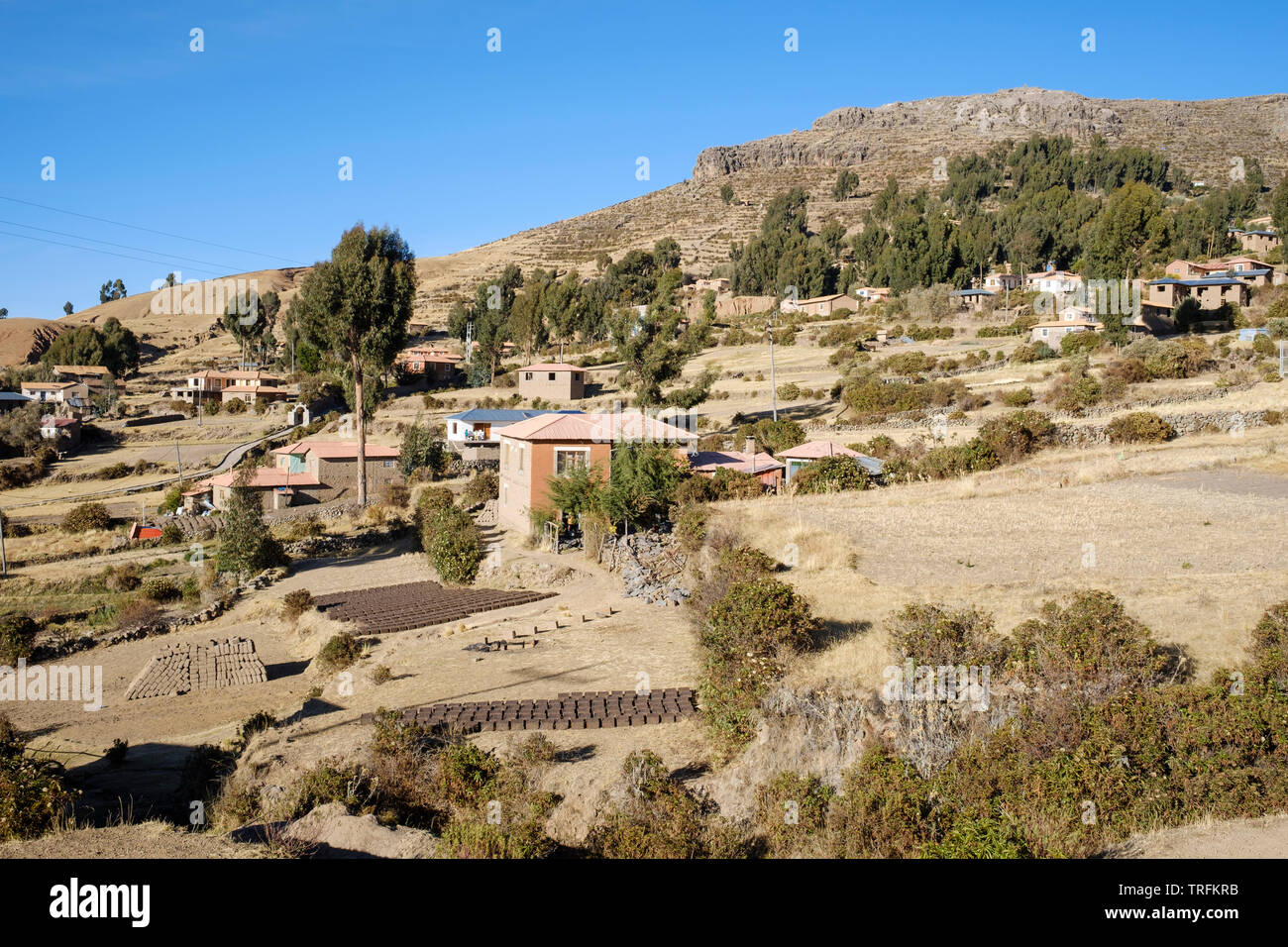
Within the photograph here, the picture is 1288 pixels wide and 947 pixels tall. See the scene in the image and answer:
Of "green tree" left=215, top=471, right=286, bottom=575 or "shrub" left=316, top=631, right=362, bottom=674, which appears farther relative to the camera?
"green tree" left=215, top=471, right=286, bottom=575

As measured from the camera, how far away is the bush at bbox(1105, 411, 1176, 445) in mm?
29188

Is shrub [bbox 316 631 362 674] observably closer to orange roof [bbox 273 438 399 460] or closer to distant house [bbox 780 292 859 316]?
orange roof [bbox 273 438 399 460]

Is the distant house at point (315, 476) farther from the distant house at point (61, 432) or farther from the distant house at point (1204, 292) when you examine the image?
the distant house at point (1204, 292)

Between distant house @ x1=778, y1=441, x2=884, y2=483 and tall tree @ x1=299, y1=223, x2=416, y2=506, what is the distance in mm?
20038

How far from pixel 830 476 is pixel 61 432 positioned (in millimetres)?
56484

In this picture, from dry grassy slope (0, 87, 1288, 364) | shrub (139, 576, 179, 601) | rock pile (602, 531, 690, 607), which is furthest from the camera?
dry grassy slope (0, 87, 1288, 364)

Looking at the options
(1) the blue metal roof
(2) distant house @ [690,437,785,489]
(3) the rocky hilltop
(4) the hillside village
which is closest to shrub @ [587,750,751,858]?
(4) the hillside village

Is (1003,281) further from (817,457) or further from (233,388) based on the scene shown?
(233,388)

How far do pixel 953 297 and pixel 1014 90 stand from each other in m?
157

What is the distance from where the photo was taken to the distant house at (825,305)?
7869 cm

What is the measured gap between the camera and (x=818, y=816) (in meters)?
8.95

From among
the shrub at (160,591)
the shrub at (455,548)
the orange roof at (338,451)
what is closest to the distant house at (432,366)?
the orange roof at (338,451)

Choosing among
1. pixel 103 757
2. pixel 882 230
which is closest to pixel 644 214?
pixel 882 230
